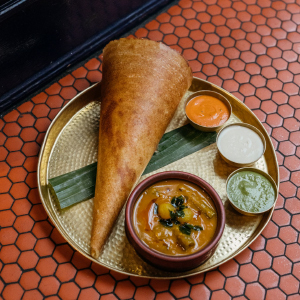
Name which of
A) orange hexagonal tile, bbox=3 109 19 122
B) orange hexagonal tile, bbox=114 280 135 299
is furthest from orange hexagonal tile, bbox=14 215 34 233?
orange hexagonal tile, bbox=3 109 19 122

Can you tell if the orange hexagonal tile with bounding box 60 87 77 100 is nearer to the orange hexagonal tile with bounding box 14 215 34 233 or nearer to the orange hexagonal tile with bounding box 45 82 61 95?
the orange hexagonal tile with bounding box 45 82 61 95

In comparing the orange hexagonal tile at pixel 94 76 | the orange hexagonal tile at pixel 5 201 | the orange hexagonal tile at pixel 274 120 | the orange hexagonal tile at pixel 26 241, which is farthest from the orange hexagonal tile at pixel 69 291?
the orange hexagonal tile at pixel 274 120

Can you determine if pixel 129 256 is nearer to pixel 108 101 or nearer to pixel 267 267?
pixel 267 267

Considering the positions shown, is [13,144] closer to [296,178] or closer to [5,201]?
[5,201]

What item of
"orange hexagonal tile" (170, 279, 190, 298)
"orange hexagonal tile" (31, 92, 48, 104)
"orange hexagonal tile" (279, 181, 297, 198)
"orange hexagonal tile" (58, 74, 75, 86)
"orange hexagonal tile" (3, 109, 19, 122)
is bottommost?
"orange hexagonal tile" (170, 279, 190, 298)

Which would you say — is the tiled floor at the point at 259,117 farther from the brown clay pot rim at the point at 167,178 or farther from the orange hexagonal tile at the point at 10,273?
the brown clay pot rim at the point at 167,178
